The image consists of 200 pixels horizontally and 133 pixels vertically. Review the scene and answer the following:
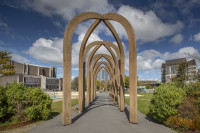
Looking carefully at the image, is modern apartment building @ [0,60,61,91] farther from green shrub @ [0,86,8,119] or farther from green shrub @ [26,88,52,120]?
green shrub @ [26,88,52,120]

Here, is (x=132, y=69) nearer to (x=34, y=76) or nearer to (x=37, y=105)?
(x=37, y=105)

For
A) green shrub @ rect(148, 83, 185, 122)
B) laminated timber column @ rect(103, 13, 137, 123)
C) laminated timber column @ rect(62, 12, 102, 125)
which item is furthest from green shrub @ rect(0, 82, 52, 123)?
green shrub @ rect(148, 83, 185, 122)

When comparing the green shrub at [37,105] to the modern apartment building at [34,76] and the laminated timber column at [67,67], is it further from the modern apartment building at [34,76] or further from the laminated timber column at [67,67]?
the modern apartment building at [34,76]

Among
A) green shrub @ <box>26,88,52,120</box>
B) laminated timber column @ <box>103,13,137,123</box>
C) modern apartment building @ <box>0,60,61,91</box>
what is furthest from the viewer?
modern apartment building @ <box>0,60,61,91</box>

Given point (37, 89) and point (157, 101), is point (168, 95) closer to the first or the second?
point (157, 101)

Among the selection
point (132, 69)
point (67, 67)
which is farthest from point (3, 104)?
point (132, 69)

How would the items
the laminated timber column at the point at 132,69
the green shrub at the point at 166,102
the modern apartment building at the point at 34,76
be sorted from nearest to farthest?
1. the green shrub at the point at 166,102
2. the laminated timber column at the point at 132,69
3. the modern apartment building at the point at 34,76

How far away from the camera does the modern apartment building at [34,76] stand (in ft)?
148

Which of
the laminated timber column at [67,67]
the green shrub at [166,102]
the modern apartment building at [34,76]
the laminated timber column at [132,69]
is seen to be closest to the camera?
the green shrub at [166,102]

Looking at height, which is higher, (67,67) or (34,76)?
(67,67)

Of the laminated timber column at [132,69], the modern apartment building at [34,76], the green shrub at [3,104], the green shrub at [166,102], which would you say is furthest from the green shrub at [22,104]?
the modern apartment building at [34,76]

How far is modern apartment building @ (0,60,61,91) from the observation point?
4525cm

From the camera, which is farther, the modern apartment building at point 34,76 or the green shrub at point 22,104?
the modern apartment building at point 34,76

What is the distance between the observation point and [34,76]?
169 ft
